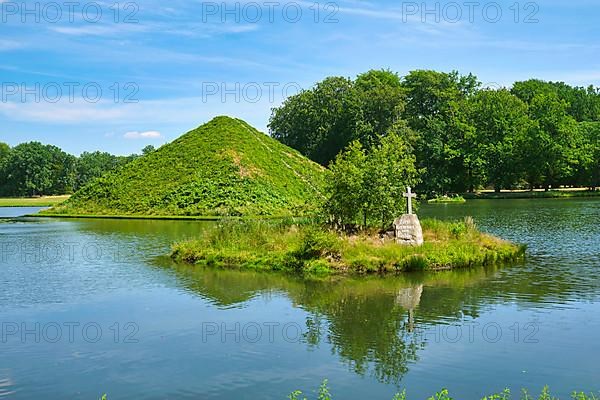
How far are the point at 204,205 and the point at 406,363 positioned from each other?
46521 millimetres

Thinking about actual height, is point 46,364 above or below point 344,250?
below

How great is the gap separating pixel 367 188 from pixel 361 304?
9.72 metres

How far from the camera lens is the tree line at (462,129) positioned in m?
82.4

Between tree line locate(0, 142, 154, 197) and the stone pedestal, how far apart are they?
113 metres

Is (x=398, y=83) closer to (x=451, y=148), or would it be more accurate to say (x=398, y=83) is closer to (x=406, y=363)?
(x=451, y=148)

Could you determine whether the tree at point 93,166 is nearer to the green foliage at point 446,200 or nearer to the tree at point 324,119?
the tree at point 324,119

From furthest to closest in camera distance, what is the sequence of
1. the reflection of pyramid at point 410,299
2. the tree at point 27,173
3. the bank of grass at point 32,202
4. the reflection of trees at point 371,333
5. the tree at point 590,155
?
the tree at point 27,173 < the bank of grass at point 32,202 < the tree at point 590,155 < the reflection of pyramid at point 410,299 < the reflection of trees at point 371,333

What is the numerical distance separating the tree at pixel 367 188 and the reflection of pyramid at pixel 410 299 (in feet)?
22.7

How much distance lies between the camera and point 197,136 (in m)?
73.0

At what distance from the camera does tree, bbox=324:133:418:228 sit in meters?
26.6

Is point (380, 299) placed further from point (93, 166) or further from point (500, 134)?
point (93, 166)

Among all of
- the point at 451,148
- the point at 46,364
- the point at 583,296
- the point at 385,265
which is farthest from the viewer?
the point at 451,148

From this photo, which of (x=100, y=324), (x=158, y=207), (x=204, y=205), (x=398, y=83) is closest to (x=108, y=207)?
(x=158, y=207)

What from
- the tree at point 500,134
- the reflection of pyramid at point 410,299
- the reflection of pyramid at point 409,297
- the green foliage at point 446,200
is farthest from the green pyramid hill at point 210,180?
the reflection of pyramid at point 410,299
